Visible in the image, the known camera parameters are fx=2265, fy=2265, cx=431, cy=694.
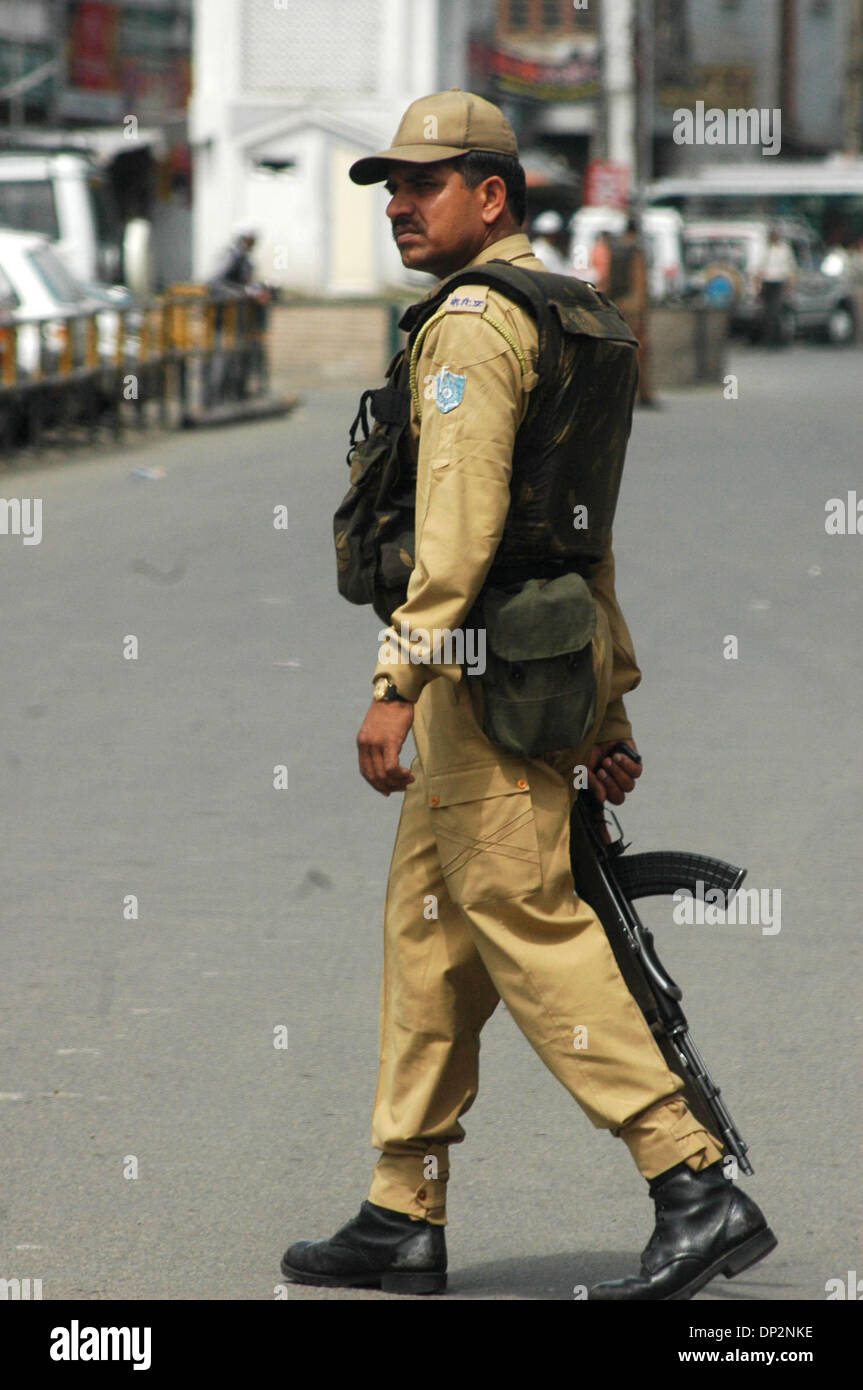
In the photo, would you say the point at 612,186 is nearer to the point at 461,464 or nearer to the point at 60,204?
the point at 60,204

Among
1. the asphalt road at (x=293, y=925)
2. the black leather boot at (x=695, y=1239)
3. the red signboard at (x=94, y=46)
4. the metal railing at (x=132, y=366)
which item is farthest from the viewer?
the red signboard at (x=94, y=46)

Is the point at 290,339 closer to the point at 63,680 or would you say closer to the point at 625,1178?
the point at 63,680

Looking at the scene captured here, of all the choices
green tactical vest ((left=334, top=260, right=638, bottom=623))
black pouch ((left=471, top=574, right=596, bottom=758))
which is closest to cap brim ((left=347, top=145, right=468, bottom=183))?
green tactical vest ((left=334, top=260, right=638, bottom=623))

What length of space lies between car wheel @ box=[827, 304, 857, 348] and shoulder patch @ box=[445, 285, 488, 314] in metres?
35.9

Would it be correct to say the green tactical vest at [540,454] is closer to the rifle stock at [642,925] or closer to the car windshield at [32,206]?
→ the rifle stock at [642,925]

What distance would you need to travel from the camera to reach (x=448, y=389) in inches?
125

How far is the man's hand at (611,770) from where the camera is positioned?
3619 mm

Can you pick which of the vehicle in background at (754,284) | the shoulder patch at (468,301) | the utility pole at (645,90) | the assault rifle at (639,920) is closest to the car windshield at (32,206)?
the utility pole at (645,90)

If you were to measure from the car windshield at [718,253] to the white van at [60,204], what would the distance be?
612 inches

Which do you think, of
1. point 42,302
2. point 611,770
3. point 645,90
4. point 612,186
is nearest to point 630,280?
point 42,302

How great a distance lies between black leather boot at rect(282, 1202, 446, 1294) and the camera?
3531 millimetres

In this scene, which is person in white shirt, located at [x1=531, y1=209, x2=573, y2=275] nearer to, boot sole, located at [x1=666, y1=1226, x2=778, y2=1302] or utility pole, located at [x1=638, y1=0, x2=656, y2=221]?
utility pole, located at [x1=638, y1=0, x2=656, y2=221]

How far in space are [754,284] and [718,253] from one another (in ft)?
4.13

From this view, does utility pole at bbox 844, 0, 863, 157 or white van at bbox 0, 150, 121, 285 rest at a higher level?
utility pole at bbox 844, 0, 863, 157
